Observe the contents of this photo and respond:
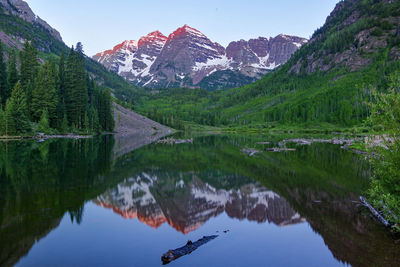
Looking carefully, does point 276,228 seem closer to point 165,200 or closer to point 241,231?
point 241,231

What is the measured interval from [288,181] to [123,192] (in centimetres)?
1865

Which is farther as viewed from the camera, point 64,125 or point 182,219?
point 64,125

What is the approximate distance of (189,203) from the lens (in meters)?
23.8

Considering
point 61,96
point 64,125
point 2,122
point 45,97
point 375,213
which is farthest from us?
point 61,96

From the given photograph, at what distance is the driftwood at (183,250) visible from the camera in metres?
12.9

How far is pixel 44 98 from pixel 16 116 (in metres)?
18.1

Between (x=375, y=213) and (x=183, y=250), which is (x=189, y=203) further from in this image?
(x=375, y=213)

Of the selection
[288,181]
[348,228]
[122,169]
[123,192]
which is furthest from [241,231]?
[122,169]

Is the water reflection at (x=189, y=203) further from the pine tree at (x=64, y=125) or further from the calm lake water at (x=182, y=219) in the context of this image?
the pine tree at (x=64, y=125)

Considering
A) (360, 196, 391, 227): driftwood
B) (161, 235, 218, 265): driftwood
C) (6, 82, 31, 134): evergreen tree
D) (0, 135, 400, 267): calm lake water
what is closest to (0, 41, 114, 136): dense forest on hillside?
(6, 82, 31, 134): evergreen tree

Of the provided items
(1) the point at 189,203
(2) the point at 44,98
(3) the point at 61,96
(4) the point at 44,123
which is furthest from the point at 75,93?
(1) the point at 189,203

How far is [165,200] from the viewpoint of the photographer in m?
24.4

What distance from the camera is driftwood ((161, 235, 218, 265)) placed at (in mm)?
12870

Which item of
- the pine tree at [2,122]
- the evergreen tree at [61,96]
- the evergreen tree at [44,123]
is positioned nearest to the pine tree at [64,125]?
the evergreen tree at [61,96]
